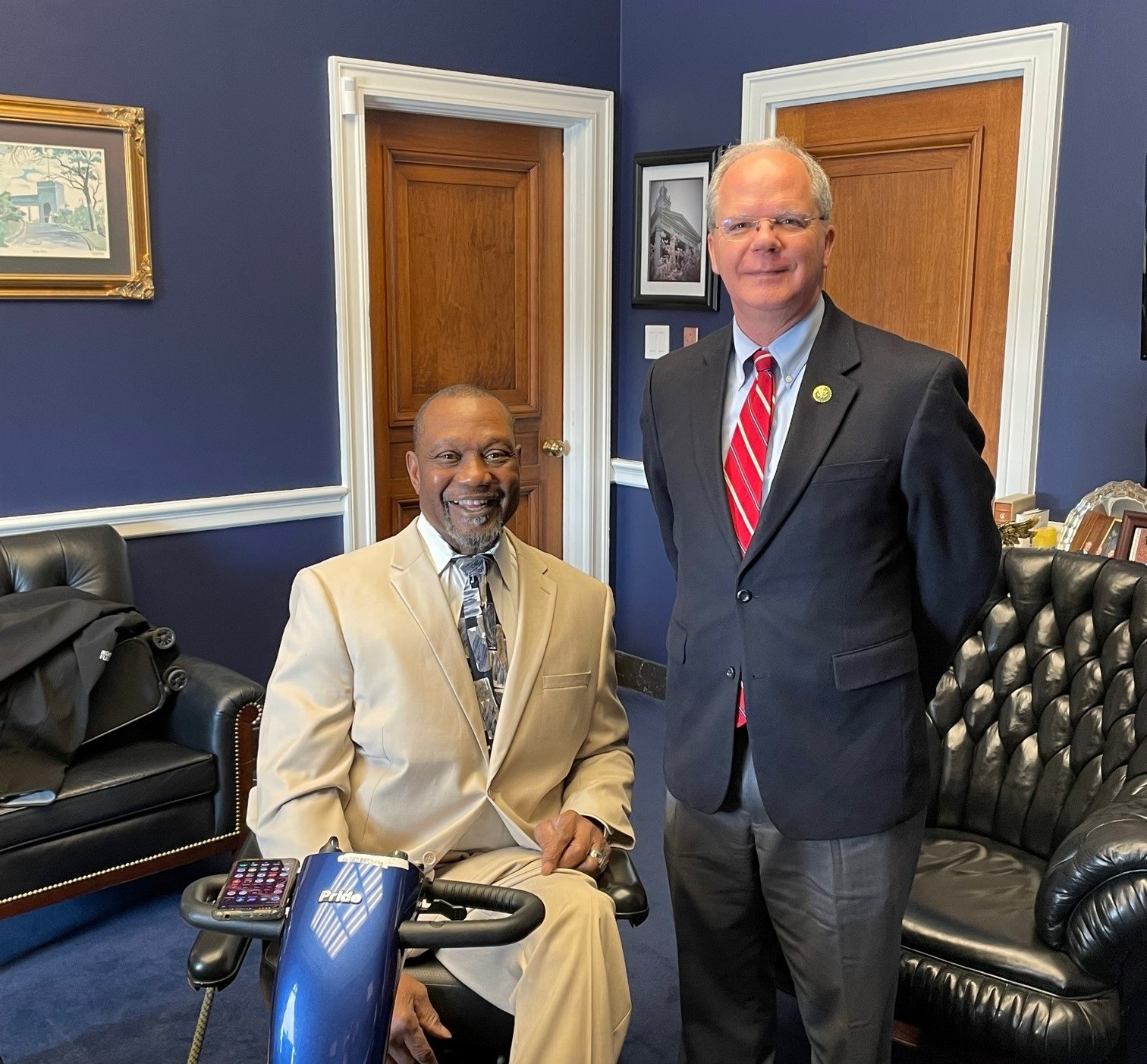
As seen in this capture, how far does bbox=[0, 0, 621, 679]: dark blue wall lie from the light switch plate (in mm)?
1098

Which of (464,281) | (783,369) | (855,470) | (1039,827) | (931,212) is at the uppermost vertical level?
(931,212)

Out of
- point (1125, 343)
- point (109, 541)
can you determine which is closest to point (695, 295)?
point (1125, 343)

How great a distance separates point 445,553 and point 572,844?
1.67 feet

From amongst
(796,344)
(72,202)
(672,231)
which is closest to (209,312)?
(72,202)

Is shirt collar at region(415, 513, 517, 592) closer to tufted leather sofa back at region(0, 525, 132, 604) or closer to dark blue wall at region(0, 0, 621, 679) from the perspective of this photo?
tufted leather sofa back at region(0, 525, 132, 604)

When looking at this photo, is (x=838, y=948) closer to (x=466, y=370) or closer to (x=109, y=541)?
(x=109, y=541)

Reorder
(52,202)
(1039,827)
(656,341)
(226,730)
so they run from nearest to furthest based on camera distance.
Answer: (1039,827) → (226,730) → (52,202) → (656,341)

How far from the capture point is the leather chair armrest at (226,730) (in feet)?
9.89

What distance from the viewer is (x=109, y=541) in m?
3.38

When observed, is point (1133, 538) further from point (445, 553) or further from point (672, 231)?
point (672, 231)

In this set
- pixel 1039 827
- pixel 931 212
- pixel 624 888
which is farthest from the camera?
pixel 931 212

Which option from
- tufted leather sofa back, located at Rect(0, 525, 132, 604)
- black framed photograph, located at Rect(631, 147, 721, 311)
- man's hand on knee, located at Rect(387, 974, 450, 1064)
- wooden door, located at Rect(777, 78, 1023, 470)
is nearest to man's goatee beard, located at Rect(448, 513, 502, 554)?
man's hand on knee, located at Rect(387, 974, 450, 1064)

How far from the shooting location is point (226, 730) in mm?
3012

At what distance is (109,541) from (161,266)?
2.72 feet
